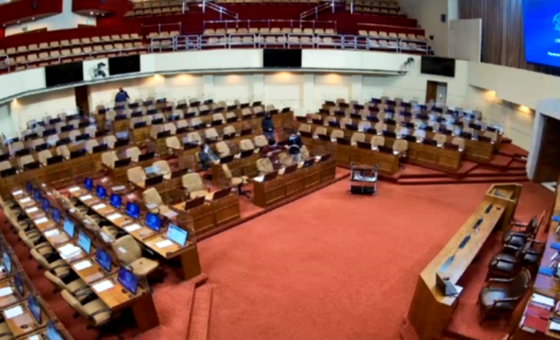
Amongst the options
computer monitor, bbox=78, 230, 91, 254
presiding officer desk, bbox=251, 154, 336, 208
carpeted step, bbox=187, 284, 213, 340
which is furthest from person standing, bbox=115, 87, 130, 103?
carpeted step, bbox=187, 284, 213, 340

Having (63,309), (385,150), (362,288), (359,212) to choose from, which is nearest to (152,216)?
(63,309)

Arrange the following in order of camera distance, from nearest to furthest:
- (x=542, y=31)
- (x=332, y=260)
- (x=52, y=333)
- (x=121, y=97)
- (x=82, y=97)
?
(x=52, y=333) < (x=332, y=260) < (x=542, y=31) < (x=121, y=97) < (x=82, y=97)

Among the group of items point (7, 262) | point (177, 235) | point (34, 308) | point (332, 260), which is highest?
point (177, 235)

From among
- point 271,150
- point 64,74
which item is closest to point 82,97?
point 64,74

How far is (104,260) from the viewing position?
8.12 m

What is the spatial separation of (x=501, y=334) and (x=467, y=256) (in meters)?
1.52

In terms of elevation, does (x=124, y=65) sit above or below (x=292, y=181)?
above

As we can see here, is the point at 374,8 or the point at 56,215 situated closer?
the point at 56,215

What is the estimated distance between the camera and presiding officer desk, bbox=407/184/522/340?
22.7 ft

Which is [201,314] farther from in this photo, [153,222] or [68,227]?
[68,227]

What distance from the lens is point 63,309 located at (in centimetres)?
822

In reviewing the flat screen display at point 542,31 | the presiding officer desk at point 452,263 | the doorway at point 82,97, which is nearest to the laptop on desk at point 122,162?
the doorway at point 82,97

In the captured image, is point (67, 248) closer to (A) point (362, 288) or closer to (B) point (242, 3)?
(A) point (362, 288)

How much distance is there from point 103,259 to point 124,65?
1362 cm
